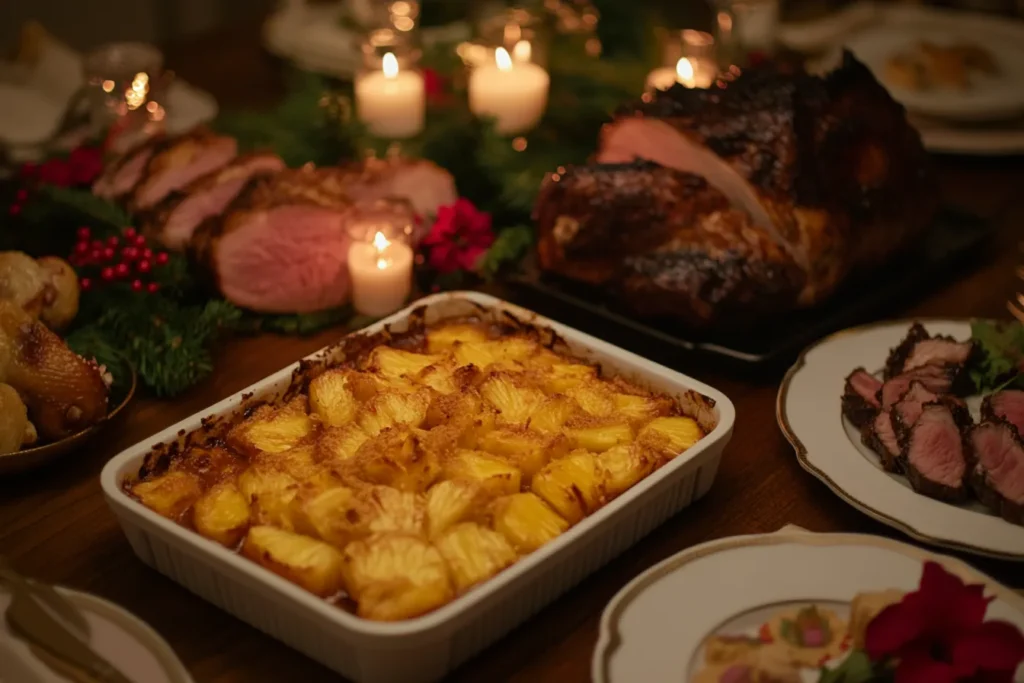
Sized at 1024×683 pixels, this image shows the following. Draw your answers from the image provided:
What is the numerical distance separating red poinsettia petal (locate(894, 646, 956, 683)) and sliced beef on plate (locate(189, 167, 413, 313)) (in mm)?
1155

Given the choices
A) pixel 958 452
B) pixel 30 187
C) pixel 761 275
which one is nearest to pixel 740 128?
pixel 761 275

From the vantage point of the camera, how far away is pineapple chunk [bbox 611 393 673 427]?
4.53ft

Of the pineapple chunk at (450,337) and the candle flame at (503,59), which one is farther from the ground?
the candle flame at (503,59)

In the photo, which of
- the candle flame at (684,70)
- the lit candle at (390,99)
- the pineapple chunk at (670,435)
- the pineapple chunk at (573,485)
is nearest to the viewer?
the pineapple chunk at (573,485)

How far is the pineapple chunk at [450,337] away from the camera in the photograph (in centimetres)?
157

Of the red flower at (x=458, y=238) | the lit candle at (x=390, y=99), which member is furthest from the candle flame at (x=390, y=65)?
the red flower at (x=458, y=238)

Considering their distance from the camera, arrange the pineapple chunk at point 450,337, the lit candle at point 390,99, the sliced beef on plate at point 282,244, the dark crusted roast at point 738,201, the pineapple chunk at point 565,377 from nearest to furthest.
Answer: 1. the pineapple chunk at point 565,377
2. the pineapple chunk at point 450,337
3. the dark crusted roast at point 738,201
4. the sliced beef on plate at point 282,244
5. the lit candle at point 390,99

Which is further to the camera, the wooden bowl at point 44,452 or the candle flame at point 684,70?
the candle flame at point 684,70

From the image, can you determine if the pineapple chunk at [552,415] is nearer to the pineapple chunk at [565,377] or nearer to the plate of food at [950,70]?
the pineapple chunk at [565,377]

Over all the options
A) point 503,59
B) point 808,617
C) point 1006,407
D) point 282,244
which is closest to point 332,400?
point 282,244

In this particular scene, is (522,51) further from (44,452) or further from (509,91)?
(44,452)

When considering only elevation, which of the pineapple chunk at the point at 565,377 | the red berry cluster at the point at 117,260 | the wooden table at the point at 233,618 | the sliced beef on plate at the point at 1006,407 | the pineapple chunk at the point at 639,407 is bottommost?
the wooden table at the point at 233,618

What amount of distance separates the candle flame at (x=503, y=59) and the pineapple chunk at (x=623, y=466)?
137 cm

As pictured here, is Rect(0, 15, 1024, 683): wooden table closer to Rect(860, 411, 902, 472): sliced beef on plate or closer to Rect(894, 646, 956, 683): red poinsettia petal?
Rect(860, 411, 902, 472): sliced beef on plate
